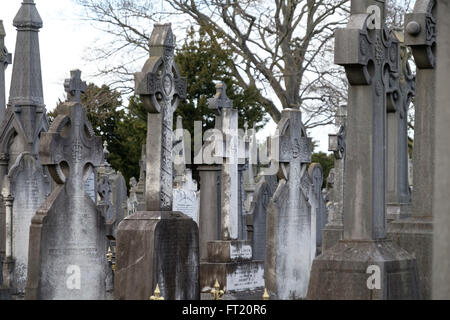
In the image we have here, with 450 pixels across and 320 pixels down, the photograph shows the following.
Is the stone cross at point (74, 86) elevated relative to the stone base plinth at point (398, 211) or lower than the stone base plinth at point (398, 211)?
elevated

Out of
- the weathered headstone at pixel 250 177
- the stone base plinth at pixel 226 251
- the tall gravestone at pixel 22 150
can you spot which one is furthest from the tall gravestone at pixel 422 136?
the weathered headstone at pixel 250 177

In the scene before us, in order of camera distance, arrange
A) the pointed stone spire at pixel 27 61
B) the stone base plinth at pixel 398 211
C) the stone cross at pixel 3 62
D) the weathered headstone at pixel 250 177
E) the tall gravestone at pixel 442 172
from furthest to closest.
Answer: the weathered headstone at pixel 250 177 < the stone cross at pixel 3 62 < the pointed stone spire at pixel 27 61 < the stone base plinth at pixel 398 211 < the tall gravestone at pixel 442 172

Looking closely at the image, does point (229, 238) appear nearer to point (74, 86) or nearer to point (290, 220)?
point (290, 220)

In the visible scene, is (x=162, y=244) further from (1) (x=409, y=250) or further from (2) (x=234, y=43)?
(2) (x=234, y=43)

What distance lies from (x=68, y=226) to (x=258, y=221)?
218 inches

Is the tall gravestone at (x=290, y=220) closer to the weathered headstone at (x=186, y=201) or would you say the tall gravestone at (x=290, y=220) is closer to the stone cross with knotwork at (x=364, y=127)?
the stone cross with knotwork at (x=364, y=127)

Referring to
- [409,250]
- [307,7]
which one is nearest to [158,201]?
[409,250]

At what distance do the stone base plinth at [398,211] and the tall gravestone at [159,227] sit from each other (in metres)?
2.79

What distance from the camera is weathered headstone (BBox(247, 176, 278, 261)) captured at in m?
15.2

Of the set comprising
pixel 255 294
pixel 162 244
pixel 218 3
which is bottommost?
pixel 255 294

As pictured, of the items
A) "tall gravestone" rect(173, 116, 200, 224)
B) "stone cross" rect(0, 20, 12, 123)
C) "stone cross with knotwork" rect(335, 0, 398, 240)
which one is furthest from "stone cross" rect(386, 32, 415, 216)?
"stone cross" rect(0, 20, 12, 123)

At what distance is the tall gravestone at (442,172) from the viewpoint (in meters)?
4.33

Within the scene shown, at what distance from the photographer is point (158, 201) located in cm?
1034
